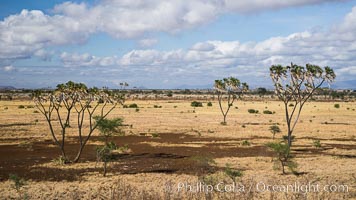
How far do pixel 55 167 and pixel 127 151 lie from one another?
7472 millimetres

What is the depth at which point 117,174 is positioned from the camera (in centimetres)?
2070

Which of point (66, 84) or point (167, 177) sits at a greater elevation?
point (66, 84)

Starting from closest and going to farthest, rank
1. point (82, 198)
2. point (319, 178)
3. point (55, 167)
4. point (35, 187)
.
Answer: point (82, 198) → point (35, 187) → point (319, 178) → point (55, 167)

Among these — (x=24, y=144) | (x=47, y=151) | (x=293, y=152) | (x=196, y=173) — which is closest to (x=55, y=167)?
(x=47, y=151)

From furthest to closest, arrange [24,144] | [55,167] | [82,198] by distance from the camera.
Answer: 1. [24,144]
2. [55,167]
3. [82,198]

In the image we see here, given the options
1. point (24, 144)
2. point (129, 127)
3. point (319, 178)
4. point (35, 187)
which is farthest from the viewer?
point (129, 127)

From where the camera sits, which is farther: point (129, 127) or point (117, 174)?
point (129, 127)

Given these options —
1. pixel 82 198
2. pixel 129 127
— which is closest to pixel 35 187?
pixel 82 198

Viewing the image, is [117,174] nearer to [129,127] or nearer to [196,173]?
[196,173]

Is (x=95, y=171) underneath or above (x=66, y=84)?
underneath

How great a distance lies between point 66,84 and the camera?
2370 centimetres

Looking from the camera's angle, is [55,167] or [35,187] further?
[55,167]

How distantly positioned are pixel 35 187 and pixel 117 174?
4.61 metres

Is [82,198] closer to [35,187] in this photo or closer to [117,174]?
[35,187]
